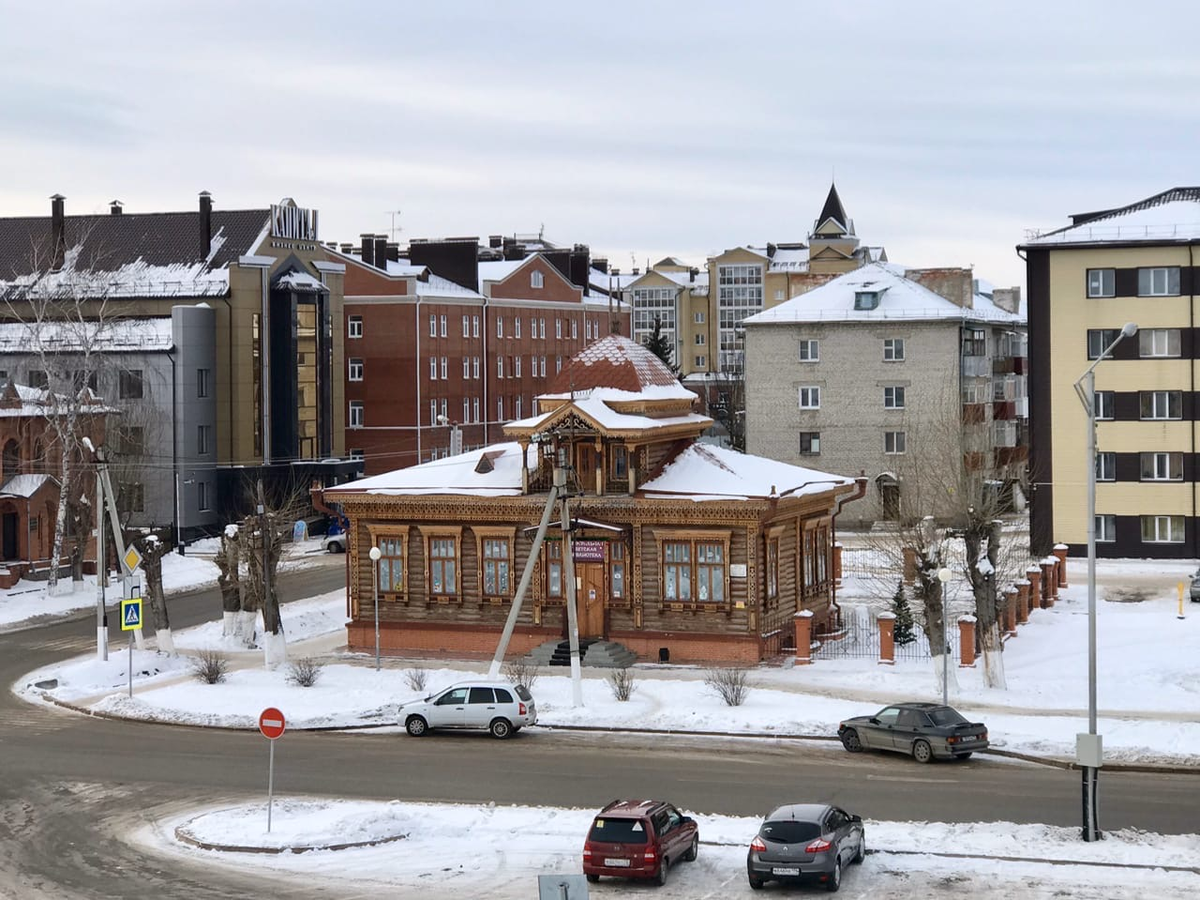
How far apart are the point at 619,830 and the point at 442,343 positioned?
7782 centimetres

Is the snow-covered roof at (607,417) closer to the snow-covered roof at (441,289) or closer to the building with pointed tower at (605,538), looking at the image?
the building with pointed tower at (605,538)

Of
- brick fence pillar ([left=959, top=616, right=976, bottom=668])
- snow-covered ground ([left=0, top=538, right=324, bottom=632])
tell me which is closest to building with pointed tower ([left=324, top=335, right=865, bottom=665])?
brick fence pillar ([left=959, top=616, right=976, bottom=668])

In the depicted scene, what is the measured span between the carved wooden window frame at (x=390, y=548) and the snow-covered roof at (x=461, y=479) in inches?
42.1

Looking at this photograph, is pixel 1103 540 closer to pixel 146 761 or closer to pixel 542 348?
pixel 146 761

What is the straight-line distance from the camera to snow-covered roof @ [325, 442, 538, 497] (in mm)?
48875

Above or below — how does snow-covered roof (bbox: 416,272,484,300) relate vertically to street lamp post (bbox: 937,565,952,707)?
above

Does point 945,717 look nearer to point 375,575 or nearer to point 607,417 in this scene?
point 607,417

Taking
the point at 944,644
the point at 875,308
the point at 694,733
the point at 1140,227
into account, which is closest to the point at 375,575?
the point at 694,733

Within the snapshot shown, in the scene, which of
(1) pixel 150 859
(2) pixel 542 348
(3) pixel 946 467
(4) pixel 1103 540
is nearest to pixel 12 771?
(1) pixel 150 859

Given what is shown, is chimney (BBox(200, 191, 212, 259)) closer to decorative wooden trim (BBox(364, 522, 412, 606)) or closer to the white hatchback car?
decorative wooden trim (BBox(364, 522, 412, 606))

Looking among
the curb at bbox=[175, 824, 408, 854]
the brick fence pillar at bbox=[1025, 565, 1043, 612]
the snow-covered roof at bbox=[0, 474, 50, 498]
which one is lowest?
the curb at bbox=[175, 824, 408, 854]

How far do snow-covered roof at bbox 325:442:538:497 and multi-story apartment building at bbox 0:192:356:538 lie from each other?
31.7 meters

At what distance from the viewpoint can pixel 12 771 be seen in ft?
117

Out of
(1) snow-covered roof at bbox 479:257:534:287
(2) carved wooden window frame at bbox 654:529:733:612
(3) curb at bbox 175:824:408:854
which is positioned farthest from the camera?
(1) snow-covered roof at bbox 479:257:534:287
